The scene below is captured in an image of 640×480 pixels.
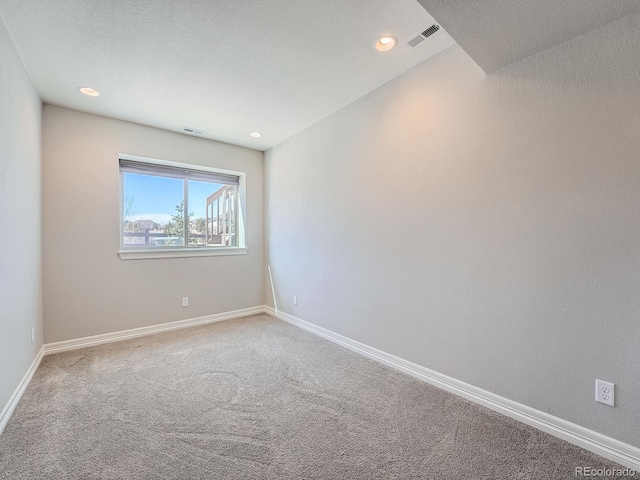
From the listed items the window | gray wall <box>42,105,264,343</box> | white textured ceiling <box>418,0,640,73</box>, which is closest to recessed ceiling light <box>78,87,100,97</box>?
gray wall <box>42,105,264,343</box>

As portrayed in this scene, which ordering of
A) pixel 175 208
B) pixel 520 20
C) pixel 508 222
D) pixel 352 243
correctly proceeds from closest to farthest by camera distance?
pixel 520 20
pixel 508 222
pixel 352 243
pixel 175 208

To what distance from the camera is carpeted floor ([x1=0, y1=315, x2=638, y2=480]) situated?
4.75ft

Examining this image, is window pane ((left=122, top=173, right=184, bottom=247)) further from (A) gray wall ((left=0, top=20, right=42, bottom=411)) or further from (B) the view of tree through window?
(A) gray wall ((left=0, top=20, right=42, bottom=411))

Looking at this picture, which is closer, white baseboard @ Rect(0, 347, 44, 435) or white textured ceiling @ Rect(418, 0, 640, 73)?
white textured ceiling @ Rect(418, 0, 640, 73)

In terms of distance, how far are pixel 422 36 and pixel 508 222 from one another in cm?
141

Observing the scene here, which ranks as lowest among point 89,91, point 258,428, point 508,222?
point 258,428

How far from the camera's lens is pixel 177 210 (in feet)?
12.8

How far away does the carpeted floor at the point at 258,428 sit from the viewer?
1.45m

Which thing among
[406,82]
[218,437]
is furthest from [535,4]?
[218,437]

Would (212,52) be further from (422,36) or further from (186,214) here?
(186,214)

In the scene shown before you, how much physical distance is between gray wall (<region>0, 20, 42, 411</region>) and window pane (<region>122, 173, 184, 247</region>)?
870mm

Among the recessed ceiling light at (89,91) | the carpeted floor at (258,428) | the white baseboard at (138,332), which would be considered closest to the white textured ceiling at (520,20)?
the carpeted floor at (258,428)

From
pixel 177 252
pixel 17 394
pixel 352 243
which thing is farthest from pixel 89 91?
pixel 352 243

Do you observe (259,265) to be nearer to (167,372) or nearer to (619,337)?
(167,372)
